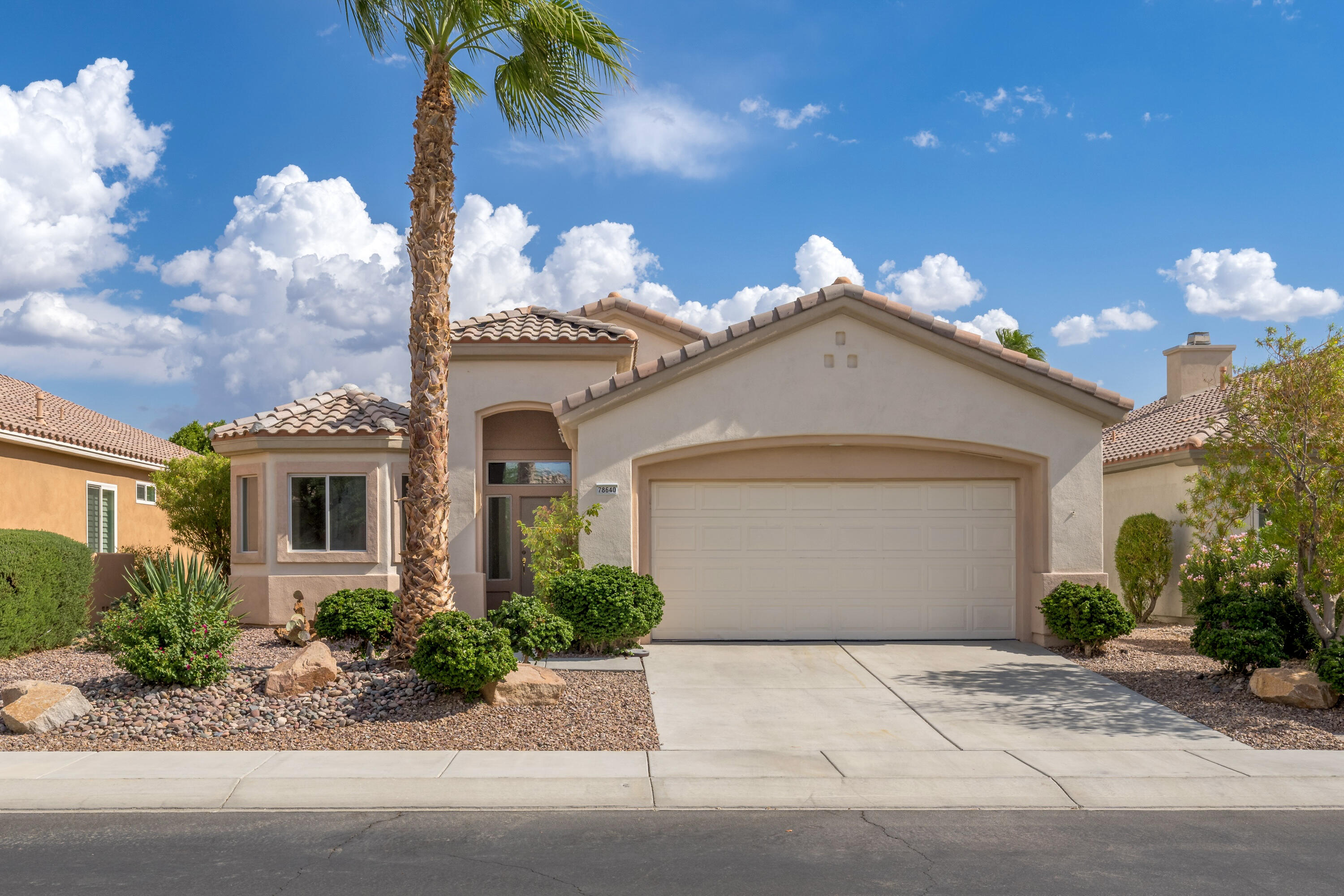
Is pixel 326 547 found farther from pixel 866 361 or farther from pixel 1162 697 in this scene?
pixel 1162 697

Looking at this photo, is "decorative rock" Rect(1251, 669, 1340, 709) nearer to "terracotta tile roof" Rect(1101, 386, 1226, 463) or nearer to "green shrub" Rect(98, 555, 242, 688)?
"terracotta tile roof" Rect(1101, 386, 1226, 463)

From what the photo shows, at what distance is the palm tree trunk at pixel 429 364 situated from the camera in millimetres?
10781

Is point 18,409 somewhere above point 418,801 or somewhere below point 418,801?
above

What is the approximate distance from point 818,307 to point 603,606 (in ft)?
16.6

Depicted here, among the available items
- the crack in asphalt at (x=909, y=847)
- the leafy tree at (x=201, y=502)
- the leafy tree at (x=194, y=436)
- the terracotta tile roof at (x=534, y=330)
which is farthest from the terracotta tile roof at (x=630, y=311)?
the leafy tree at (x=194, y=436)

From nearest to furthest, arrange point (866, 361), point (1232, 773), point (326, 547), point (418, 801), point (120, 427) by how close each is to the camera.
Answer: point (418, 801)
point (1232, 773)
point (866, 361)
point (326, 547)
point (120, 427)

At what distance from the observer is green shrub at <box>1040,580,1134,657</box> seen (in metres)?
12.5

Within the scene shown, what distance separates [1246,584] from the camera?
41.4ft

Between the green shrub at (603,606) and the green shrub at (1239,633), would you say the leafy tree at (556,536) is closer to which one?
the green shrub at (603,606)

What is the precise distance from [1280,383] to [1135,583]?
7.22 m

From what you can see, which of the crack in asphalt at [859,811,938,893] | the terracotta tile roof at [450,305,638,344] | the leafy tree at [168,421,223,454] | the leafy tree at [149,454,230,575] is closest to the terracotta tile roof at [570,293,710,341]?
the terracotta tile roof at [450,305,638,344]

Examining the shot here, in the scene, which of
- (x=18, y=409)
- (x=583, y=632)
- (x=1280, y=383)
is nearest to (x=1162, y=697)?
(x=1280, y=383)

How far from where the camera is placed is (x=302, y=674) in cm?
991

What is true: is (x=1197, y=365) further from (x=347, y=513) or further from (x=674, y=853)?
(x=674, y=853)
